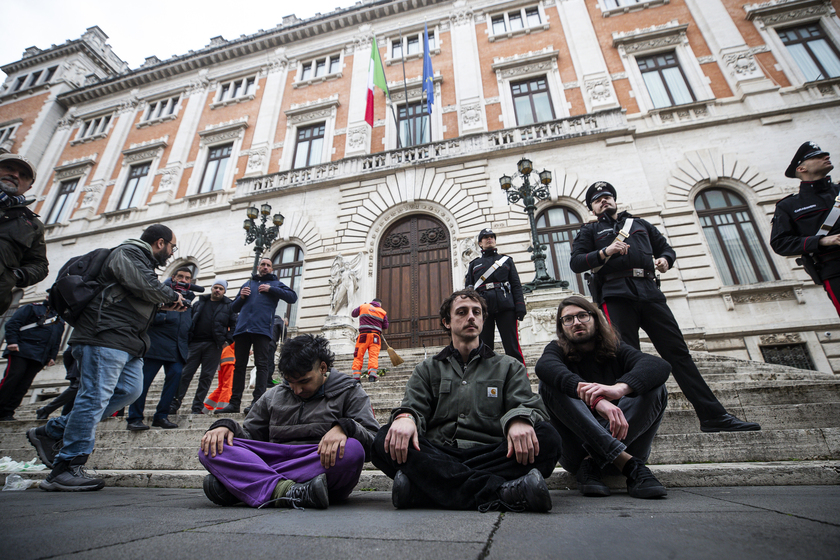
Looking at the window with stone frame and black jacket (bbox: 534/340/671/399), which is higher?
the window with stone frame

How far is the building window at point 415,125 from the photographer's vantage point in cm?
1400

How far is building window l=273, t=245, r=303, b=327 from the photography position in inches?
473

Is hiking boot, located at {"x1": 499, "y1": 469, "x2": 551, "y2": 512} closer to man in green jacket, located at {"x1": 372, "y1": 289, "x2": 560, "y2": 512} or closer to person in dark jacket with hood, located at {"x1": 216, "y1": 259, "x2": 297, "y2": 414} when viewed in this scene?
man in green jacket, located at {"x1": 372, "y1": 289, "x2": 560, "y2": 512}

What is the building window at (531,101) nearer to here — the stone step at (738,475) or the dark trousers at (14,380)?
the stone step at (738,475)

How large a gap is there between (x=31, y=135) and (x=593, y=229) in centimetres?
2660

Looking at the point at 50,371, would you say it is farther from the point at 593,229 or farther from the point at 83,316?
the point at 593,229

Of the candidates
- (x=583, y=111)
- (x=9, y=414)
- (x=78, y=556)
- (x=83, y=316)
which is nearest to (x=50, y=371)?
(x=9, y=414)

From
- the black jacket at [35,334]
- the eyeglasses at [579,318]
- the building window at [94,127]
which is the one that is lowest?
the eyeglasses at [579,318]

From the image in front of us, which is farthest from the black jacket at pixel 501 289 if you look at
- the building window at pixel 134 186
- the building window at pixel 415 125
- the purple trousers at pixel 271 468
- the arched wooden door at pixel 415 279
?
the building window at pixel 134 186

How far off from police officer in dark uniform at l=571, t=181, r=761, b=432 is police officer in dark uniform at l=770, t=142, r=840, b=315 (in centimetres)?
91

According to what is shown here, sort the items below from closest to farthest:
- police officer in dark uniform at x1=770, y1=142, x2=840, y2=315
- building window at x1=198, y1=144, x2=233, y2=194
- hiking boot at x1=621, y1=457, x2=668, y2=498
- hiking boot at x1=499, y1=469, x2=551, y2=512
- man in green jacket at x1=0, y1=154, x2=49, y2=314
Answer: hiking boot at x1=499, y1=469, x2=551, y2=512
hiking boot at x1=621, y1=457, x2=668, y2=498
man in green jacket at x1=0, y1=154, x2=49, y2=314
police officer in dark uniform at x1=770, y1=142, x2=840, y2=315
building window at x1=198, y1=144, x2=233, y2=194

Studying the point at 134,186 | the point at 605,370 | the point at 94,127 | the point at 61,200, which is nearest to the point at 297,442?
the point at 605,370

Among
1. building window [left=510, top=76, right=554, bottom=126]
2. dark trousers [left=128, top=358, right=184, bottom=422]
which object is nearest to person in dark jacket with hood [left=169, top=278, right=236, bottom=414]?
dark trousers [left=128, top=358, right=184, bottom=422]

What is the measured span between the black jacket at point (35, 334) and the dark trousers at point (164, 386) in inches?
71.5
